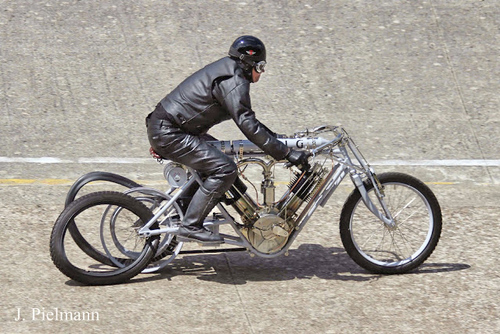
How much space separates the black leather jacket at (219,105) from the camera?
→ 572cm

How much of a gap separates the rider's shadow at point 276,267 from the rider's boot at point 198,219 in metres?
0.37

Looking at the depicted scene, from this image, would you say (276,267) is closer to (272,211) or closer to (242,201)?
(272,211)

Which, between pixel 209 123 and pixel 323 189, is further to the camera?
pixel 323 189

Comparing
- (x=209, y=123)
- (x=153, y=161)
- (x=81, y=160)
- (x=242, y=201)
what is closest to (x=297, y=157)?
(x=242, y=201)

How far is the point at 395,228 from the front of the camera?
638cm

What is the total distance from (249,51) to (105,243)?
1.77 meters

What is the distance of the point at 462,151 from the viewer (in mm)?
9266

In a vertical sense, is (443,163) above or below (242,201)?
below

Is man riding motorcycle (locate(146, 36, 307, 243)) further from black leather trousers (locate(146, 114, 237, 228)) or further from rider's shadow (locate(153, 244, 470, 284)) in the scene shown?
rider's shadow (locate(153, 244, 470, 284))

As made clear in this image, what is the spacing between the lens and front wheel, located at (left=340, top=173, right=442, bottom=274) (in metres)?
6.27

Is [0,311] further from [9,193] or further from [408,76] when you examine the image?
[408,76]

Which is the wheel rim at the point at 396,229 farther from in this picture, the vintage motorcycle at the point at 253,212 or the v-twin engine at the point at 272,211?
the v-twin engine at the point at 272,211

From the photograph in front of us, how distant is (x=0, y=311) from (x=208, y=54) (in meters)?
5.88

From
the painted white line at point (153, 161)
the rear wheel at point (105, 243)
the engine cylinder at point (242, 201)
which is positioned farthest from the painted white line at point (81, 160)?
the engine cylinder at point (242, 201)
